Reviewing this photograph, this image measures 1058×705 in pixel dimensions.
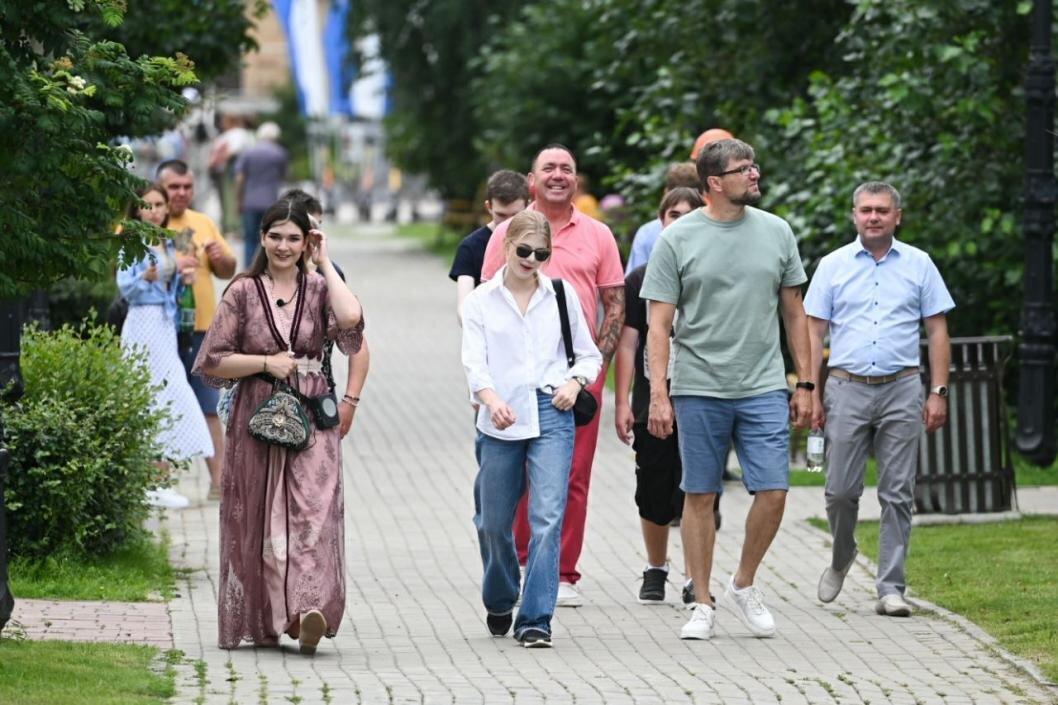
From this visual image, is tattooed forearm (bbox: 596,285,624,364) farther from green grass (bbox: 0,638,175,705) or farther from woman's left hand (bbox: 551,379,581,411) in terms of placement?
green grass (bbox: 0,638,175,705)

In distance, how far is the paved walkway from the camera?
734cm

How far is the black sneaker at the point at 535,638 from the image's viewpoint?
26.7 feet

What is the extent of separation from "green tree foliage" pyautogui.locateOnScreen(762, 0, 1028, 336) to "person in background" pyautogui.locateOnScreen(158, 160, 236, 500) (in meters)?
4.19

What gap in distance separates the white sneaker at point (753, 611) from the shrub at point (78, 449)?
280cm

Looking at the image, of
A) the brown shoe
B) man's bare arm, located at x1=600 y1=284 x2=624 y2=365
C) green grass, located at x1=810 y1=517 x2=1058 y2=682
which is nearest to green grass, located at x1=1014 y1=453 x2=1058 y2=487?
green grass, located at x1=810 y1=517 x2=1058 y2=682

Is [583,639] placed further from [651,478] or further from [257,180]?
[257,180]

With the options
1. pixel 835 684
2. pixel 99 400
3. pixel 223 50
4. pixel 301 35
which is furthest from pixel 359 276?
pixel 835 684

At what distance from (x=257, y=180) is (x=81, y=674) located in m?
18.0

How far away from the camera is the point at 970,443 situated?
442 inches

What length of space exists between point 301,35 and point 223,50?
83.6 ft

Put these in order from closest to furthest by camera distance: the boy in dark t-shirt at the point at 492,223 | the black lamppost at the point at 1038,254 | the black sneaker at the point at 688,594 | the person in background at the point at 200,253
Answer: the black sneaker at the point at 688,594
the boy in dark t-shirt at the point at 492,223
the person in background at the point at 200,253
the black lamppost at the point at 1038,254

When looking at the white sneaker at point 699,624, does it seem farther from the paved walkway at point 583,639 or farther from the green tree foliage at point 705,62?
the green tree foliage at point 705,62

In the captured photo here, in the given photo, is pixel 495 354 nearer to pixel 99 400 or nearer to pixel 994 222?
pixel 99 400

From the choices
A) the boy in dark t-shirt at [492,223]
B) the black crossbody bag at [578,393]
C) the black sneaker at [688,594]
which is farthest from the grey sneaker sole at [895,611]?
the boy in dark t-shirt at [492,223]
